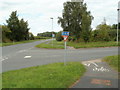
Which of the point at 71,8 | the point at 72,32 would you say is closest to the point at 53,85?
the point at 72,32

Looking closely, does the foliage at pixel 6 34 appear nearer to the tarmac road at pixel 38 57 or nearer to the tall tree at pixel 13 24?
the tall tree at pixel 13 24

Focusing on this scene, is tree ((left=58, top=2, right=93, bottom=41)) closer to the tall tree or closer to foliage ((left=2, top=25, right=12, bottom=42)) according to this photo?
the tall tree

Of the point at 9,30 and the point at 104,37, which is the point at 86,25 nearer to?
the point at 104,37

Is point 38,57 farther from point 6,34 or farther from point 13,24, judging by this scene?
point 6,34

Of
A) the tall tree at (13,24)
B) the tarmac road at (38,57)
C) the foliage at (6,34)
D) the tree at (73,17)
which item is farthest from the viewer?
the tall tree at (13,24)

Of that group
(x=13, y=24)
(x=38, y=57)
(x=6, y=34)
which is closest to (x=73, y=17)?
(x=13, y=24)

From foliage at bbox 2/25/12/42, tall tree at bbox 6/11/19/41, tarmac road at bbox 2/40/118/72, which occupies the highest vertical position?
tall tree at bbox 6/11/19/41

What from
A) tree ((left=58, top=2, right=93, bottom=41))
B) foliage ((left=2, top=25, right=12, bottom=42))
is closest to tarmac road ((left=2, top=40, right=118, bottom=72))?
tree ((left=58, top=2, right=93, bottom=41))

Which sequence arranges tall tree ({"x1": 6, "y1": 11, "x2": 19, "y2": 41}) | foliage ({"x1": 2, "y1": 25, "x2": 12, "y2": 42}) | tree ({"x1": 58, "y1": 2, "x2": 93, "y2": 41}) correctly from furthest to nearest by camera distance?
tall tree ({"x1": 6, "y1": 11, "x2": 19, "y2": 41}), foliage ({"x1": 2, "y1": 25, "x2": 12, "y2": 42}), tree ({"x1": 58, "y1": 2, "x2": 93, "y2": 41})

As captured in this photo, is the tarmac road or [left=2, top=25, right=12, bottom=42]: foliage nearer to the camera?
the tarmac road

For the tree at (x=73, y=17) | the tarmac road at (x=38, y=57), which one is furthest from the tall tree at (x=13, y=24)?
the tarmac road at (x=38, y=57)

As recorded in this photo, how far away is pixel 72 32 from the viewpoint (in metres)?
42.5

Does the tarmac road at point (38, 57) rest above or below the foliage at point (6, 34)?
below

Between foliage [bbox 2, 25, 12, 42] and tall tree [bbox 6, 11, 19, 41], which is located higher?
tall tree [bbox 6, 11, 19, 41]
